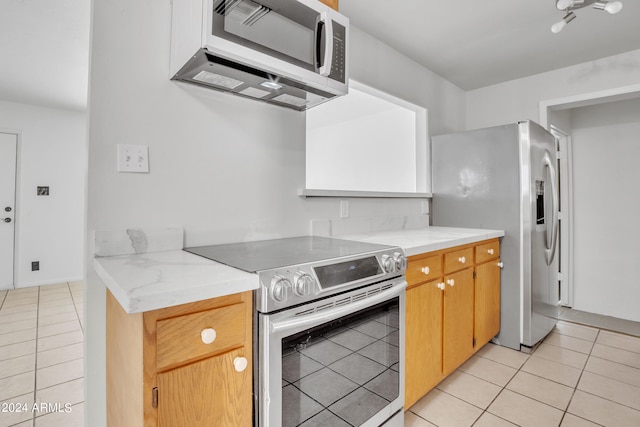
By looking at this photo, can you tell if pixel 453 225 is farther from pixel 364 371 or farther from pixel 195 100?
pixel 195 100

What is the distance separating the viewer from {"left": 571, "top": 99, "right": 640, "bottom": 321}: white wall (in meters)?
3.18

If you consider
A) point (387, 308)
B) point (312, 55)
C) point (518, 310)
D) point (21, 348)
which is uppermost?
point (312, 55)

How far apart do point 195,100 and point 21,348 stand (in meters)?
2.44

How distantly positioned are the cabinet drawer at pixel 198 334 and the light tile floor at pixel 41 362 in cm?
135

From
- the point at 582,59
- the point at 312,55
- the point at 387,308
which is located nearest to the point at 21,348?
the point at 387,308

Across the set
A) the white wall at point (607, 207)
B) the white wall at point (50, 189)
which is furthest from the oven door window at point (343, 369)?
the white wall at point (50, 189)

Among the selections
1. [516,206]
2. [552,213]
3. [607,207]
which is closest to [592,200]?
[607,207]

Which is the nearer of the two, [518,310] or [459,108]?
[518,310]

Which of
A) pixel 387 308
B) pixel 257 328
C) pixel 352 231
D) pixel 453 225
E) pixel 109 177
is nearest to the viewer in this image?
pixel 257 328

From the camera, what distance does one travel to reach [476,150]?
8.59 ft

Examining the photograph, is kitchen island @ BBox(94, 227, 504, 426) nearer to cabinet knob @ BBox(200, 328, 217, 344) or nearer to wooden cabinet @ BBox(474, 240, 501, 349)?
cabinet knob @ BBox(200, 328, 217, 344)

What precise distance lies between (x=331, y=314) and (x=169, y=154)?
982mm

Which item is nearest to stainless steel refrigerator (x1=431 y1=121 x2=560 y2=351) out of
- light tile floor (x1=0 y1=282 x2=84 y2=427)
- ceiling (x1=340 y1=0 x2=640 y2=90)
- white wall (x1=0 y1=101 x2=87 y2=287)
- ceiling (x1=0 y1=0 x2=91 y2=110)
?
ceiling (x1=340 y1=0 x2=640 y2=90)

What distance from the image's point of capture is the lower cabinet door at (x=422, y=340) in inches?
63.4
